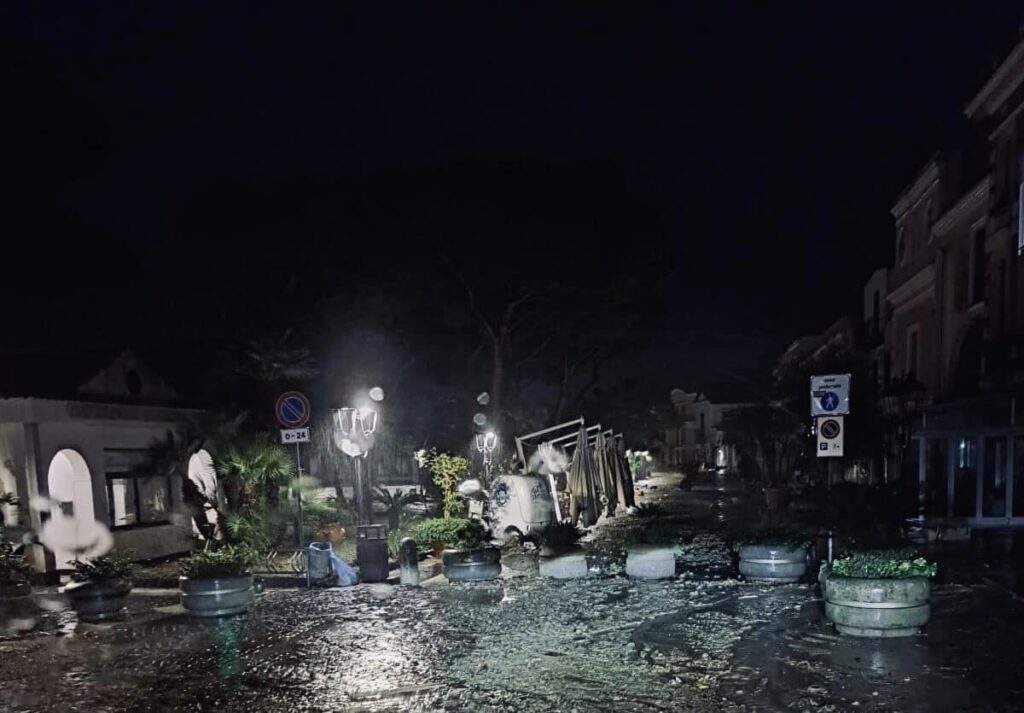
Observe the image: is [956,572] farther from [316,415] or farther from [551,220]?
[316,415]

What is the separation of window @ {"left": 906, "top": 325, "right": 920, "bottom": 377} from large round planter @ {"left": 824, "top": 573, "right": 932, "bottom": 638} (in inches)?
700

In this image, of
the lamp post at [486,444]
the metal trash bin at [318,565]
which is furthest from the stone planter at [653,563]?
the lamp post at [486,444]

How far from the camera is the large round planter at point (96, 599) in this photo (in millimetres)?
9797

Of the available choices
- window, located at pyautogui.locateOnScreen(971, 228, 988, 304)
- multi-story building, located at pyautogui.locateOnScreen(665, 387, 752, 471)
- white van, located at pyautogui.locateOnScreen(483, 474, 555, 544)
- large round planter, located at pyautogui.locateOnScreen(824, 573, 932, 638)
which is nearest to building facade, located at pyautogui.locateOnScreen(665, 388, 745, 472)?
multi-story building, located at pyautogui.locateOnScreen(665, 387, 752, 471)

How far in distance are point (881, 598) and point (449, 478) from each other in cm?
1019

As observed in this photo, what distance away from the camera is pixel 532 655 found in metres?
7.36

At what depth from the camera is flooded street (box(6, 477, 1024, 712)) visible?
6.18m

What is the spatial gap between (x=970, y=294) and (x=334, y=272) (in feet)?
55.6

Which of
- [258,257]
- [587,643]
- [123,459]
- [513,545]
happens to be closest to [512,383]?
[258,257]

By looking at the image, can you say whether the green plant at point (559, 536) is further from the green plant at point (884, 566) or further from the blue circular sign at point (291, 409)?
the green plant at point (884, 566)

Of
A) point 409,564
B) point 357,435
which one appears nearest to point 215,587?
point 409,564

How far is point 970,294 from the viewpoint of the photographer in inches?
744

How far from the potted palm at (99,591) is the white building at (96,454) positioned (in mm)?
3486

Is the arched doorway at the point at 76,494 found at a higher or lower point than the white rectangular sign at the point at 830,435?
higher
